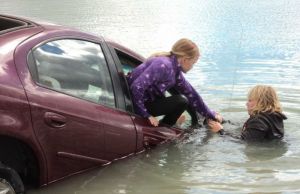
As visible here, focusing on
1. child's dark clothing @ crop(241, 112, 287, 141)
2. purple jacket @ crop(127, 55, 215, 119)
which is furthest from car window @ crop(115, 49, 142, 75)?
child's dark clothing @ crop(241, 112, 287, 141)

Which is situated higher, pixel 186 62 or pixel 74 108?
pixel 186 62

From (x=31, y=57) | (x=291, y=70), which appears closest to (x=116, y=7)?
(x=291, y=70)

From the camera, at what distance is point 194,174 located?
Result: 5.75 meters

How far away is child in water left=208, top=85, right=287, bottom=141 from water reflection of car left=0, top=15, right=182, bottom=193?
1.46 meters

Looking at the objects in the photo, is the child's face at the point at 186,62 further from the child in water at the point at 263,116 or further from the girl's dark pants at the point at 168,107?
the child in water at the point at 263,116

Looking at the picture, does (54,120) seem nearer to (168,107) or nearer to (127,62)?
(127,62)

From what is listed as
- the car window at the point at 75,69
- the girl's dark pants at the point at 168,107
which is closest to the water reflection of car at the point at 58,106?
the car window at the point at 75,69

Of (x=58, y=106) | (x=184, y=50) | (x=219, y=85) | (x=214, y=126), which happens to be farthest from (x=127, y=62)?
(x=219, y=85)

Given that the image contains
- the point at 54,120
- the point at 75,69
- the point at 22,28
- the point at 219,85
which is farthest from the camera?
the point at 219,85

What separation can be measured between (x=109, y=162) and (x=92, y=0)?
29.7 meters

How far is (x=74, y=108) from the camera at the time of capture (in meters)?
4.75

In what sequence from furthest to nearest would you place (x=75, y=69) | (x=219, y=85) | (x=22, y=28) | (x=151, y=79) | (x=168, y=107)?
1. (x=219, y=85)
2. (x=168, y=107)
3. (x=151, y=79)
4. (x=75, y=69)
5. (x=22, y=28)

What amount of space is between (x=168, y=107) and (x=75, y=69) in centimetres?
156

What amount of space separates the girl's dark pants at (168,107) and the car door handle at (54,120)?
1.83 meters
